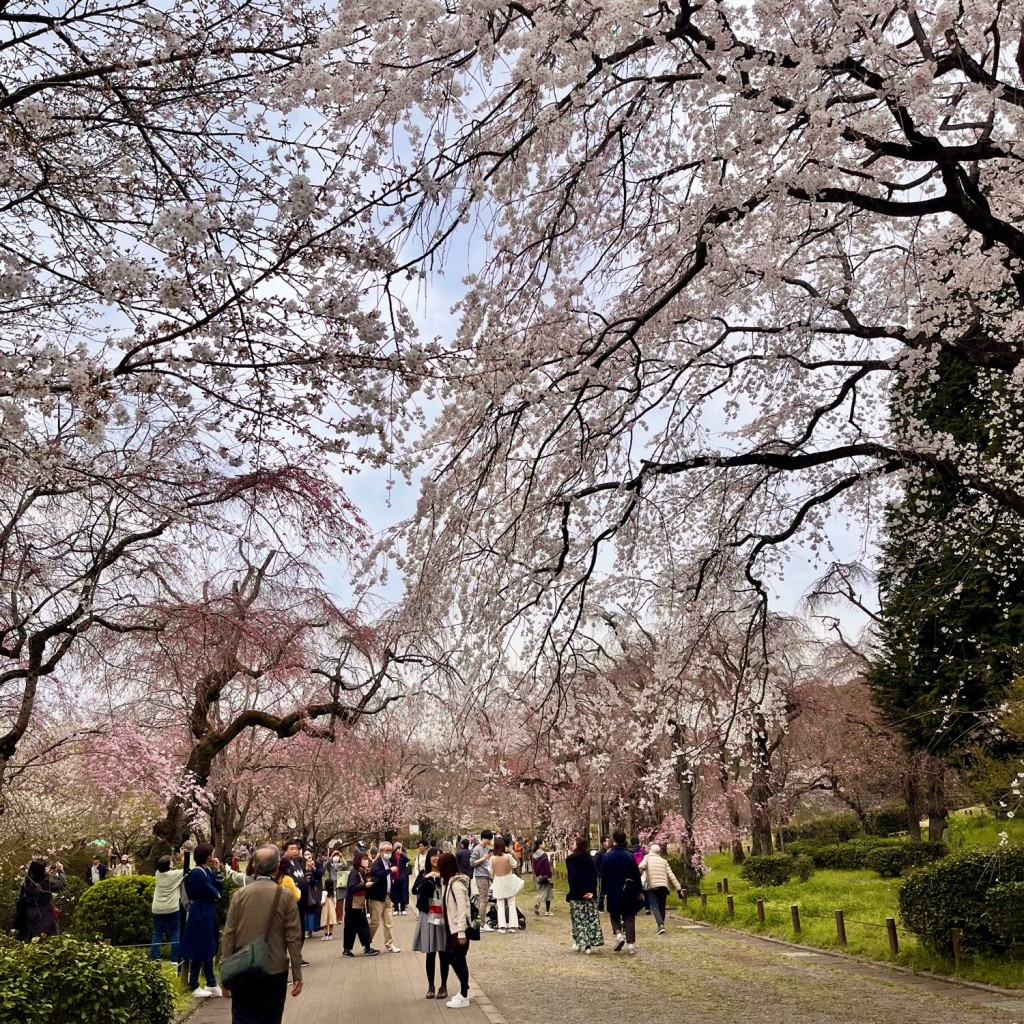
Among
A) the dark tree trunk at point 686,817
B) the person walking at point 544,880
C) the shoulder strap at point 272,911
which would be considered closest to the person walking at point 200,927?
the shoulder strap at point 272,911

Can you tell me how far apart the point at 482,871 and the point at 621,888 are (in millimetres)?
5149

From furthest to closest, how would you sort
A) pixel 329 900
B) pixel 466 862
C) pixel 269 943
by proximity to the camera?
1. pixel 329 900
2. pixel 466 862
3. pixel 269 943

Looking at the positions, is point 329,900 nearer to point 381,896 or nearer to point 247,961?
point 381,896

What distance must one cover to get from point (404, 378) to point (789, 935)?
41.9 ft

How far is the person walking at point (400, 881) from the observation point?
20.8 meters

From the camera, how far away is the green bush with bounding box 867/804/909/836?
35.7m

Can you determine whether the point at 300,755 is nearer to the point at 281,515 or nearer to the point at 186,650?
the point at 186,650

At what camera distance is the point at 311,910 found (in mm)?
17016

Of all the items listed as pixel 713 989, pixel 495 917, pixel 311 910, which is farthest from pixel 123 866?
pixel 713 989

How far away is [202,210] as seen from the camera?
441 centimetres

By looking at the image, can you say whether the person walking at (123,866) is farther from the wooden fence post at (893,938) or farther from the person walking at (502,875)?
the wooden fence post at (893,938)

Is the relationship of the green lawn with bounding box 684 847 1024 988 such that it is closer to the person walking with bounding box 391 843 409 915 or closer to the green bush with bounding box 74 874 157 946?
the person walking with bounding box 391 843 409 915

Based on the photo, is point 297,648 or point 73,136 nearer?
point 73,136

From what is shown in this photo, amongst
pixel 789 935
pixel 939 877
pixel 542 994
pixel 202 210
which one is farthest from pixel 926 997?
pixel 202 210
